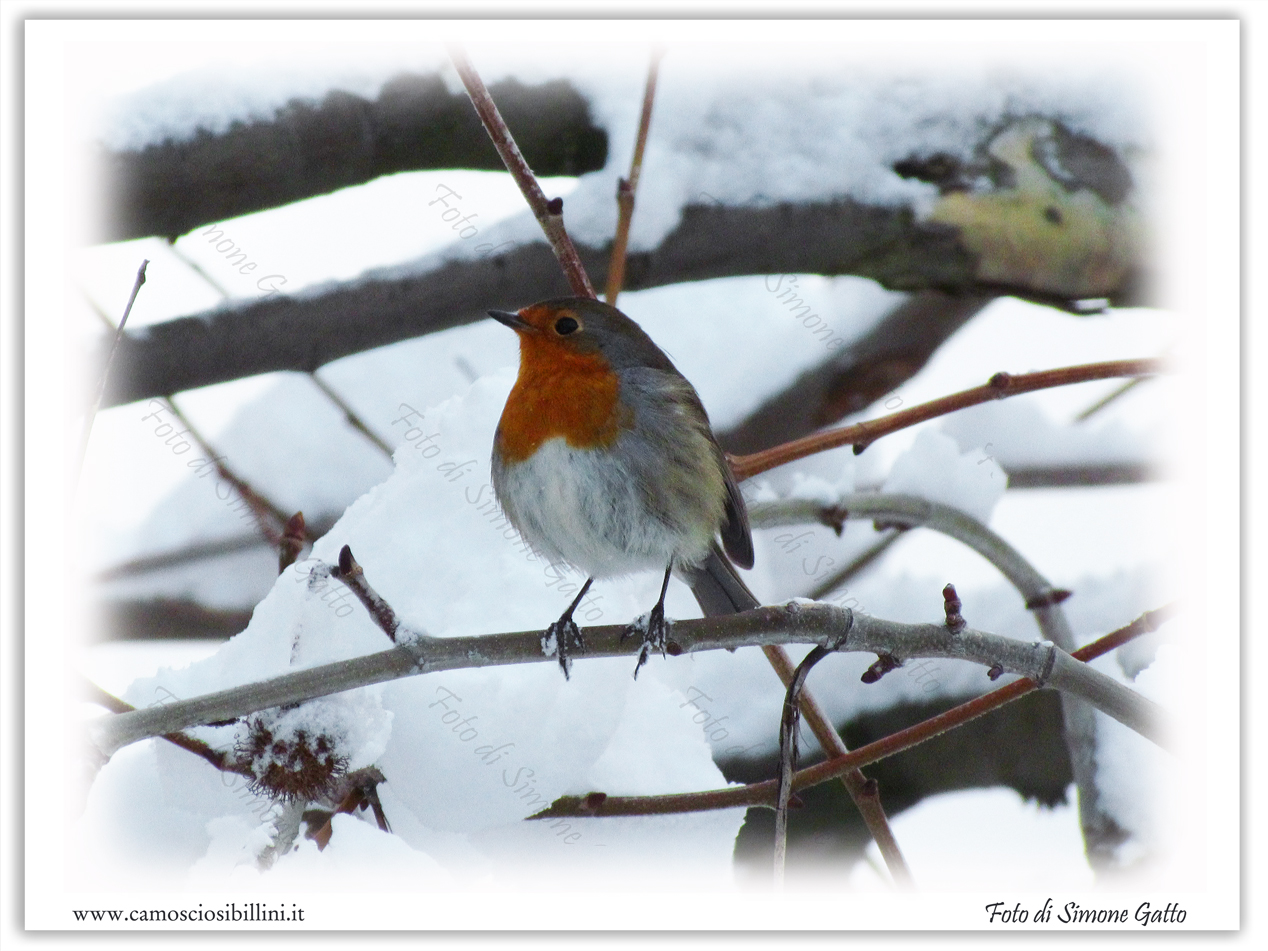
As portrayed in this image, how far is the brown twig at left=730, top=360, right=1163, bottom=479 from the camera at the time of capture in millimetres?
2459

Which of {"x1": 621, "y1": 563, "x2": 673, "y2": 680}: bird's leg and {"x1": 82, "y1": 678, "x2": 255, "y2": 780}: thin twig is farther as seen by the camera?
{"x1": 621, "y1": 563, "x2": 673, "y2": 680}: bird's leg

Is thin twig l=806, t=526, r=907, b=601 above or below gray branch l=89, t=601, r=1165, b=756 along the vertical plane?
below

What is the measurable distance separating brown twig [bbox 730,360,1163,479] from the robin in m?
0.30

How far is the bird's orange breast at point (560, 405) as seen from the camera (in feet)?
8.98

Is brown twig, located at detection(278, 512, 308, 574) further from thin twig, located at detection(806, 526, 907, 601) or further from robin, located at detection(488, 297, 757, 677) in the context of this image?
thin twig, located at detection(806, 526, 907, 601)

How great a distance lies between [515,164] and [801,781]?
1368mm

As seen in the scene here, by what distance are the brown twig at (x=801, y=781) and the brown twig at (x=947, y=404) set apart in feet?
1.81

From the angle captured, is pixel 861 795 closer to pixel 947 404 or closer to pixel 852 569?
pixel 947 404

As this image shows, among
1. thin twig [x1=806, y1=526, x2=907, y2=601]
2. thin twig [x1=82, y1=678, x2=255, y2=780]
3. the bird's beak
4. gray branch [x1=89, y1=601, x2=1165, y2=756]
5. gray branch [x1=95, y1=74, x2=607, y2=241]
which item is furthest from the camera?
thin twig [x1=806, y1=526, x2=907, y2=601]

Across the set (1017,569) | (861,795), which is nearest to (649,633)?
(861,795)

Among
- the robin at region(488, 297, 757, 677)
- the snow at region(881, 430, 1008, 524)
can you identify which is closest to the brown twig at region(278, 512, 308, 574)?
the robin at region(488, 297, 757, 677)

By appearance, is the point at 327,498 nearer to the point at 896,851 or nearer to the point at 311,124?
the point at 311,124

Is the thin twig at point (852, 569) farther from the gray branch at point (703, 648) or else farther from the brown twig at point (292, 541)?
the brown twig at point (292, 541)

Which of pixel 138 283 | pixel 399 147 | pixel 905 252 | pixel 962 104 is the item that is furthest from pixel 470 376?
pixel 138 283
